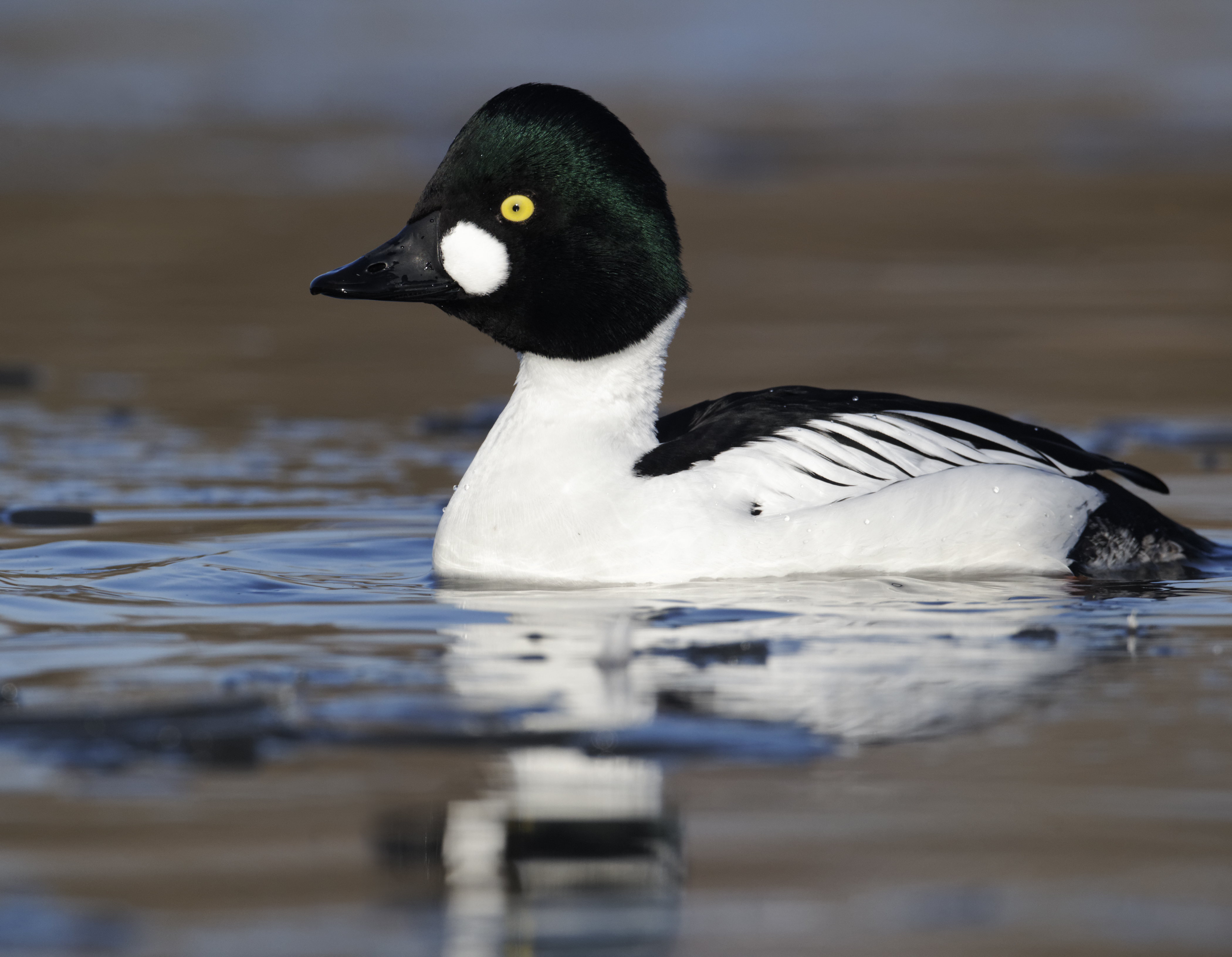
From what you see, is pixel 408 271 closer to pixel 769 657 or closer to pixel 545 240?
pixel 545 240

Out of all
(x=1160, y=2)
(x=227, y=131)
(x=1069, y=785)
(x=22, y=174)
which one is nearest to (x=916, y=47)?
(x=1160, y=2)

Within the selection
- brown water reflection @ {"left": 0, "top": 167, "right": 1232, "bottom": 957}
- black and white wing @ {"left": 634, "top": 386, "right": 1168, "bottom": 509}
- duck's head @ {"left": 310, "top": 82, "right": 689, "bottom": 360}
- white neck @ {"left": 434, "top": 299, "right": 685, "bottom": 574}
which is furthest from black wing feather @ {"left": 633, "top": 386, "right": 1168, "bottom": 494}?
brown water reflection @ {"left": 0, "top": 167, "right": 1232, "bottom": 957}

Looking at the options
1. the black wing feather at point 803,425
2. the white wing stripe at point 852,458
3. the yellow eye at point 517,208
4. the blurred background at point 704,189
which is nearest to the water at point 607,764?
the white wing stripe at point 852,458

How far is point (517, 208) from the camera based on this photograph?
601 centimetres

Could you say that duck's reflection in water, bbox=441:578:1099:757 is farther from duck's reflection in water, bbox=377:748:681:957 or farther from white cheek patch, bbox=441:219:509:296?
white cheek patch, bbox=441:219:509:296

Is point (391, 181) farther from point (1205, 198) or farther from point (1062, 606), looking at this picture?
point (1062, 606)

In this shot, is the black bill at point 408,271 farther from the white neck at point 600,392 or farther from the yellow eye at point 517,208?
the white neck at point 600,392

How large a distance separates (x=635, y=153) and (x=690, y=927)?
3536mm

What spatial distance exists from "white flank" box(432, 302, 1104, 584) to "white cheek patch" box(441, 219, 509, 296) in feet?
1.09

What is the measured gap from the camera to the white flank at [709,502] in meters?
5.64

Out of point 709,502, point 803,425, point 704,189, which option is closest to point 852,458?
point 803,425

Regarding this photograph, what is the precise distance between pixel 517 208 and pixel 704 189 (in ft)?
38.4

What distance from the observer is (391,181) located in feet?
57.6

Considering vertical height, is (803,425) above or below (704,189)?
below
